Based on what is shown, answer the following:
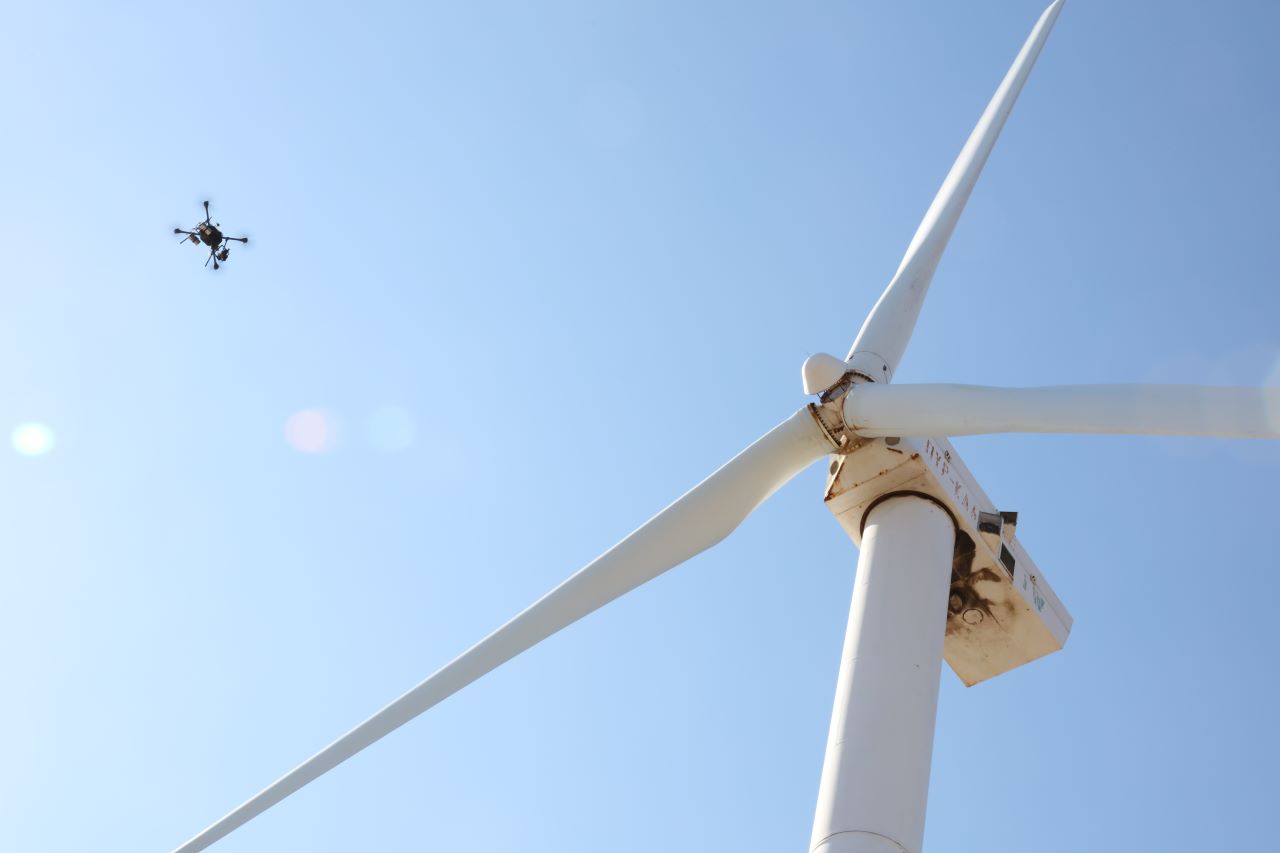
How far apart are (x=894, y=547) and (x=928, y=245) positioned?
5.06m

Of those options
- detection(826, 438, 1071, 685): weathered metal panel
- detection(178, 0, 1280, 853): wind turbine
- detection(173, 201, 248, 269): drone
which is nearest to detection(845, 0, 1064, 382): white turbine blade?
detection(178, 0, 1280, 853): wind turbine

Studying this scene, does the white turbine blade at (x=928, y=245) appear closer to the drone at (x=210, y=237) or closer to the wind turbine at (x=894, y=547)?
the wind turbine at (x=894, y=547)

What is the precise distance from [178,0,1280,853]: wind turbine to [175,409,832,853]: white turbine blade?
0.02 meters

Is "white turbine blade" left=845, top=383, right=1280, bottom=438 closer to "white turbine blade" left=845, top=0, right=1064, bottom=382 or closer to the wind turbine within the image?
the wind turbine

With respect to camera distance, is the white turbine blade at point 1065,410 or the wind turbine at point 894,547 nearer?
the white turbine blade at point 1065,410

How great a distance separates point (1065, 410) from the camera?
12805 millimetres

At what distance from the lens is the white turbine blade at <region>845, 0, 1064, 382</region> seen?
16.6 metres

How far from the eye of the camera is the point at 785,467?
1548 centimetres

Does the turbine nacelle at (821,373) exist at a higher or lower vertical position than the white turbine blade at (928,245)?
lower

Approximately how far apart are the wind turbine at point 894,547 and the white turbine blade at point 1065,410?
0.6 inches

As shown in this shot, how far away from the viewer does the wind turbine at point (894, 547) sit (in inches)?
479

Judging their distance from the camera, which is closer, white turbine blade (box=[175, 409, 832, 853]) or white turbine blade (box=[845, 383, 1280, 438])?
white turbine blade (box=[845, 383, 1280, 438])

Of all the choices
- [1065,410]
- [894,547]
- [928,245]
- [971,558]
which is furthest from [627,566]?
[928,245]

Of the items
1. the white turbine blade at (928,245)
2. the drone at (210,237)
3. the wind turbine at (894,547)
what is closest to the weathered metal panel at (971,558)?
the wind turbine at (894,547)
